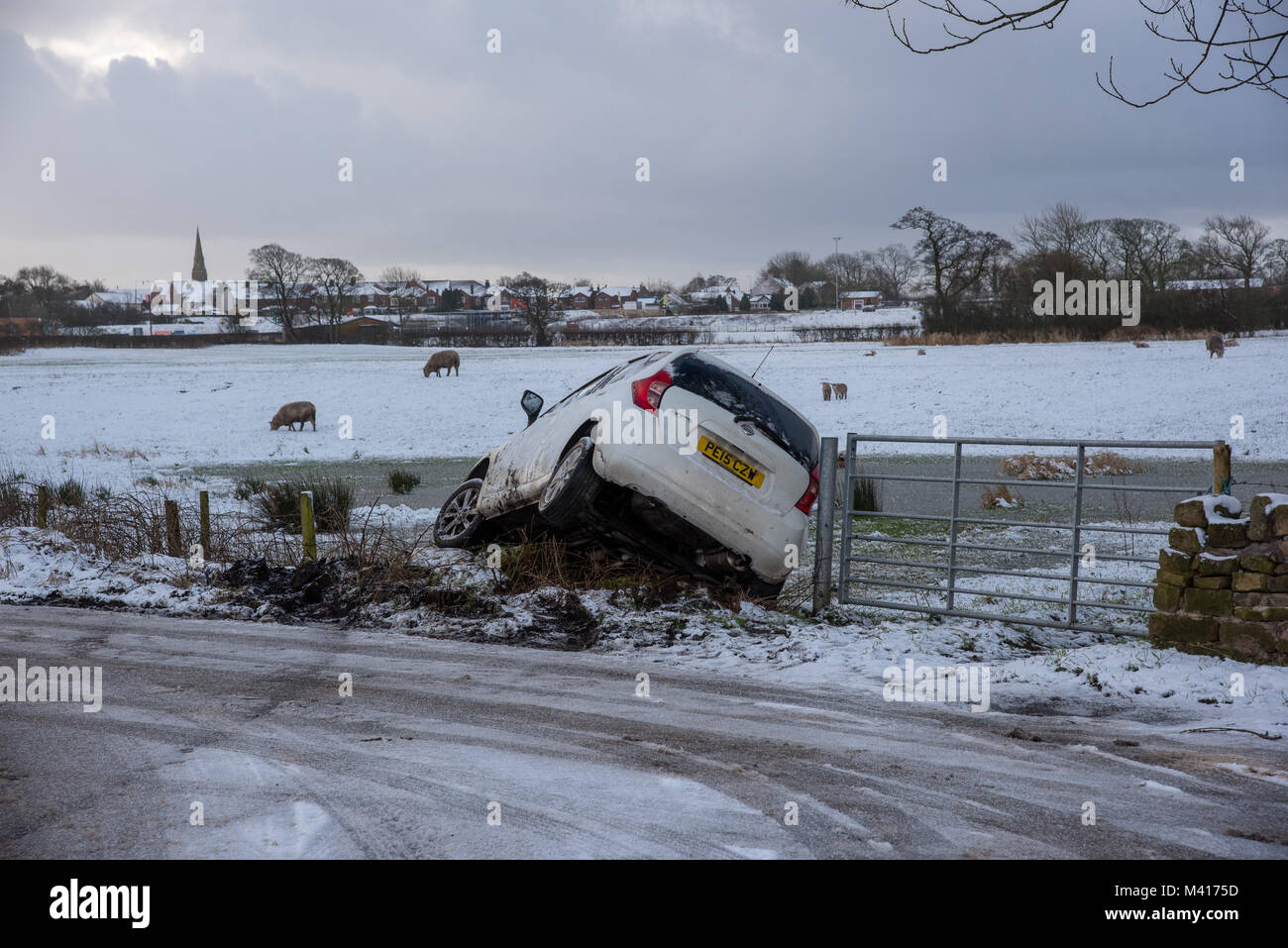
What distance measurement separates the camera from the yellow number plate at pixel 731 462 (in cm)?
731

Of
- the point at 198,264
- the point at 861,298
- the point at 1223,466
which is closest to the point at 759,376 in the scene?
the point at 1223,466

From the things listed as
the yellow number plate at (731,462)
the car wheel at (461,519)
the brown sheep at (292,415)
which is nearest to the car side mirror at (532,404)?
the car wheel at (461,519)

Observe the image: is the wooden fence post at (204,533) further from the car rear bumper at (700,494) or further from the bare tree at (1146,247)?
the bare tree at (1146,247)

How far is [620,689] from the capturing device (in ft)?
20.5

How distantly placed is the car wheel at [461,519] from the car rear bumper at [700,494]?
8.72 feet

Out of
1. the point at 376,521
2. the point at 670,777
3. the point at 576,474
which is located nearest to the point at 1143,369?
the point at 376,521

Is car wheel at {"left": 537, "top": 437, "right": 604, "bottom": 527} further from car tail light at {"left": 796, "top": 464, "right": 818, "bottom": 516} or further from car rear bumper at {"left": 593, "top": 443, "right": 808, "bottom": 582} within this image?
car tail light at {"left": 796, "top": 464, "right": 818, "bottom": 516}

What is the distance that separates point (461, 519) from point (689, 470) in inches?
139

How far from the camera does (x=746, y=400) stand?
769cm
